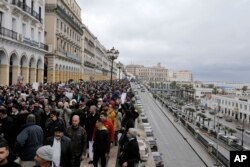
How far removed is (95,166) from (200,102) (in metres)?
148

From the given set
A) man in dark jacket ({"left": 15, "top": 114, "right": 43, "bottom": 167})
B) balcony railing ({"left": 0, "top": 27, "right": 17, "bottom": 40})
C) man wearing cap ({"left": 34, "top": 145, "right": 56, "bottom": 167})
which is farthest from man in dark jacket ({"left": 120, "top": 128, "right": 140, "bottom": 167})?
balcony railing ({"left": 0, "top": 27, "right": 17, "bottom": 40})

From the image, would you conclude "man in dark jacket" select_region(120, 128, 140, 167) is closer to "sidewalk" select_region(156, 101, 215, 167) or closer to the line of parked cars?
the line of parked cars

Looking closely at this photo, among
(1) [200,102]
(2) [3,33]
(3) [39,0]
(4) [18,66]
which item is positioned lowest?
(1) [200,102]

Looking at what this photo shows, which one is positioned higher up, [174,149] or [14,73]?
[14,73]

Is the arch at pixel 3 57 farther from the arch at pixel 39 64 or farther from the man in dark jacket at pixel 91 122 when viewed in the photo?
the man in dark jacket at pixel 91 122

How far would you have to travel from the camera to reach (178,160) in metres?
32.3

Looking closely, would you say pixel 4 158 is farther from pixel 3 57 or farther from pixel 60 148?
pixel 3 57

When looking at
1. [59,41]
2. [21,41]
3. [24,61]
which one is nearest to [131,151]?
[21,41]

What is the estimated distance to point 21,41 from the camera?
33594 millimetres

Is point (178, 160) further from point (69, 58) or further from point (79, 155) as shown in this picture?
point (69, 58)

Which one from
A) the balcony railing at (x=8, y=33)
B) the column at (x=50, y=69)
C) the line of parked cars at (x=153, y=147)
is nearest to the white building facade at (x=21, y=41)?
the balcony railing at (x=8, y=33)

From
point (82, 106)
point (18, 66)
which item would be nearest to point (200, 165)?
point (18, 66)

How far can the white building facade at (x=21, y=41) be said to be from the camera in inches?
1190

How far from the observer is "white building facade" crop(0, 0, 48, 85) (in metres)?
30.2
